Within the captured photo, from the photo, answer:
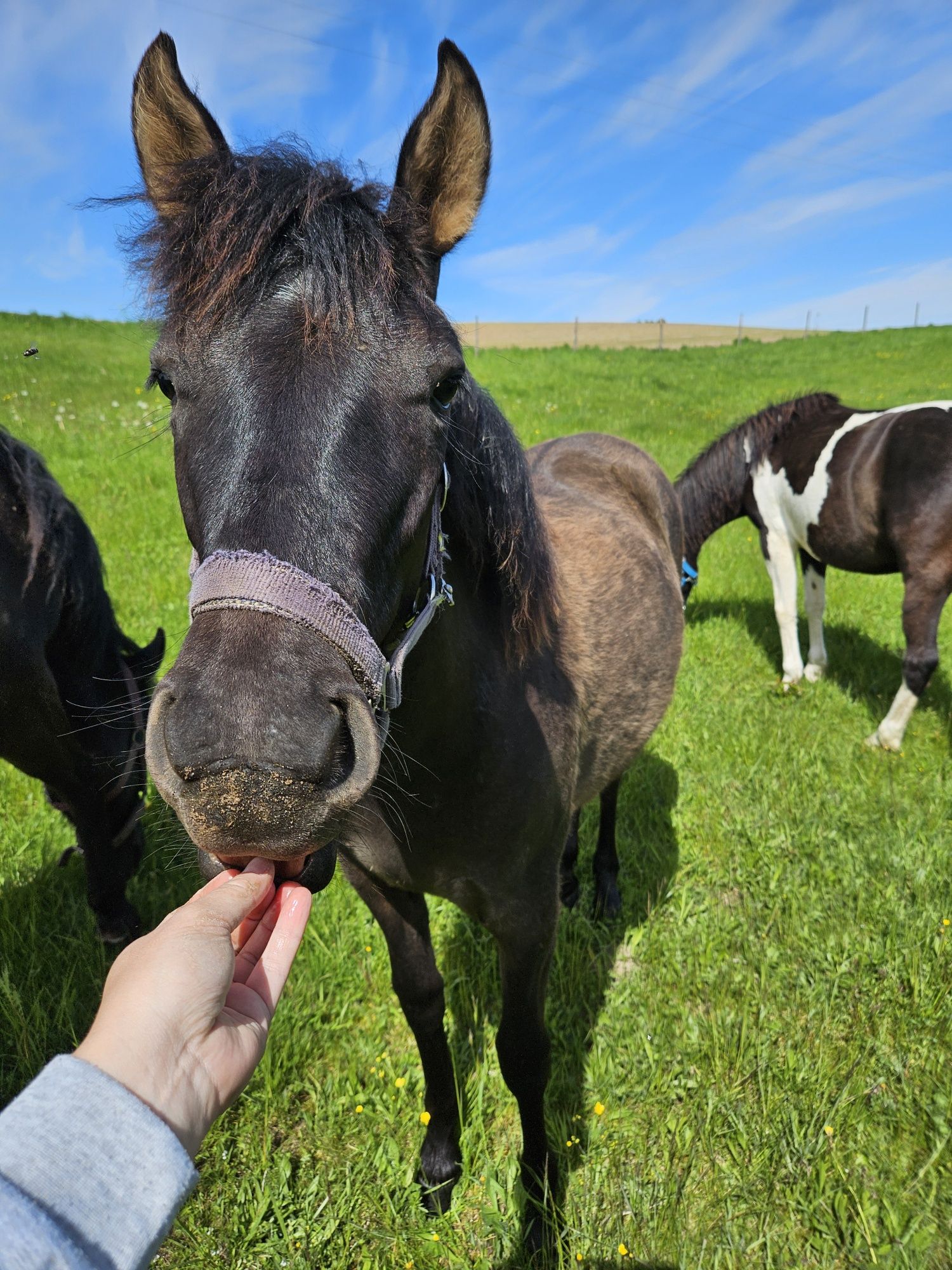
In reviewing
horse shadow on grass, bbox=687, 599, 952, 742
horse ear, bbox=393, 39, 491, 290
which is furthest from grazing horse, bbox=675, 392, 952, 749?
horse ear, bbox=393, 39, 491, 290

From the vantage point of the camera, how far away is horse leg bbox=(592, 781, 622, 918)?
11.1 feet

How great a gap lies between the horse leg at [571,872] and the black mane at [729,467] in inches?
145

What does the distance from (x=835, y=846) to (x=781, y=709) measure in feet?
5.29

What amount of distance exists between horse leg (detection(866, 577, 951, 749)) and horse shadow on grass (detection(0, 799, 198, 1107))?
4.39 meters

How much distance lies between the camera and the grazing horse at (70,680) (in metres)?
2.35

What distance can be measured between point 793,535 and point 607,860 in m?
3.80

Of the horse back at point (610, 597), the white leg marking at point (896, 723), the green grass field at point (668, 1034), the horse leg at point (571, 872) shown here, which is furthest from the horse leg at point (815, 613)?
the horse leg at point (571, 872)

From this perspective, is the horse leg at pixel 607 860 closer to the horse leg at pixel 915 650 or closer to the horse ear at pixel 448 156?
the horse leg at pixel 915 650

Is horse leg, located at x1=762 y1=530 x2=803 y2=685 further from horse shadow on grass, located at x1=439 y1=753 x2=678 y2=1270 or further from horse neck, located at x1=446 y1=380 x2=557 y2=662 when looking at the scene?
horse neck, located at x1=446 y1=380 x2=557 y2=662

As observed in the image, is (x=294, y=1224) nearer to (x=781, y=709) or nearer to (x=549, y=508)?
(x=549, y=508)

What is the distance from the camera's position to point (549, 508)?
3.16m

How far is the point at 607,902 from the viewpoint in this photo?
11.1 feet

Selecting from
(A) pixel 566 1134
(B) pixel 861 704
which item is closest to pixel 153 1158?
(A) pixel 566 1134

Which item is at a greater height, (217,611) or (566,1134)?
(217,611)
